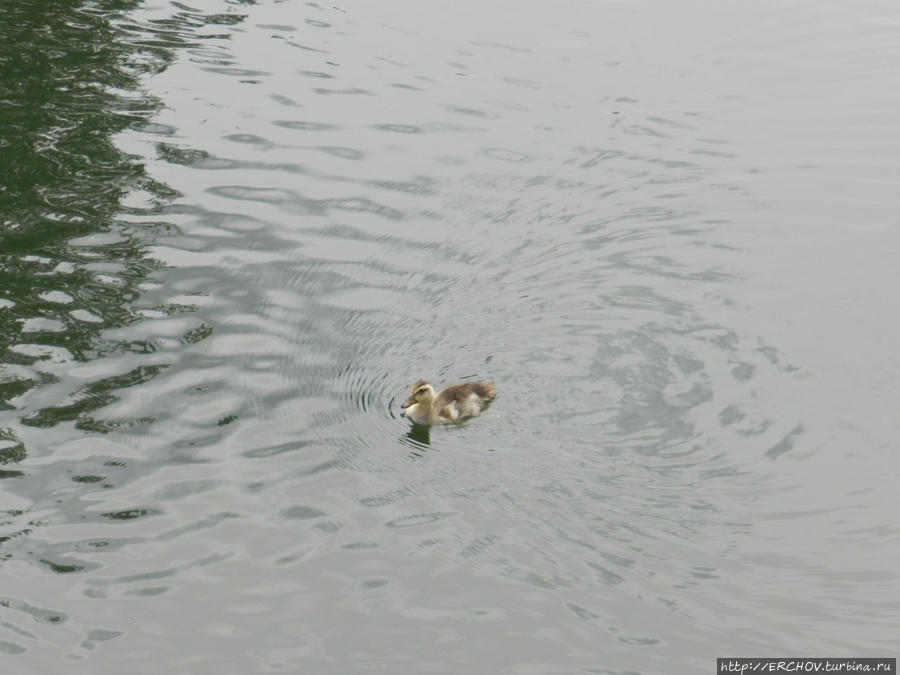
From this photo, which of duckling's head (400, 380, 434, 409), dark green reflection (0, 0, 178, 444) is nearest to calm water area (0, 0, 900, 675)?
dark green reflection (0, 0, 178, 444)

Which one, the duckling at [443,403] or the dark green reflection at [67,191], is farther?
the dark green reflection at [67,191]

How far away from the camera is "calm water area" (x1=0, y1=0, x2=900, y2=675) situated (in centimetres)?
814

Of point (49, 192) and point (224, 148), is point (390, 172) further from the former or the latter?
point (49, 192)

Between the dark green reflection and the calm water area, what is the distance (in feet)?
0.14

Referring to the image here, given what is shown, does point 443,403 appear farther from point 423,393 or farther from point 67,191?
point 67,191

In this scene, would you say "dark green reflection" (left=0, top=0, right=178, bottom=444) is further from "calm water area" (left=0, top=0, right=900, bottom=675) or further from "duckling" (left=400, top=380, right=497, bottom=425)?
"duckling" (left=400, top=380, right=497, bottom=425)

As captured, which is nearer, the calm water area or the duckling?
the calm water area

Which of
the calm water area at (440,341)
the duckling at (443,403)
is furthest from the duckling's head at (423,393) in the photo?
the calm water area at (440,341)

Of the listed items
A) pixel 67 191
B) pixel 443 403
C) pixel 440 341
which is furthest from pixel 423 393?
pixel 67 191

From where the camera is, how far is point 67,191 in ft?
42.1

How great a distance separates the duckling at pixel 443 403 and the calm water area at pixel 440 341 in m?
0.12

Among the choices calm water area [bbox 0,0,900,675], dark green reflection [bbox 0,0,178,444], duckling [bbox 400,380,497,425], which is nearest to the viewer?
calm water area [bbox 0,0,900,675]

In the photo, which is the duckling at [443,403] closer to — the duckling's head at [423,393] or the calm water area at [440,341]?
the duckling's head at [423,393]

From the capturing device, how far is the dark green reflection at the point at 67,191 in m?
10.5
